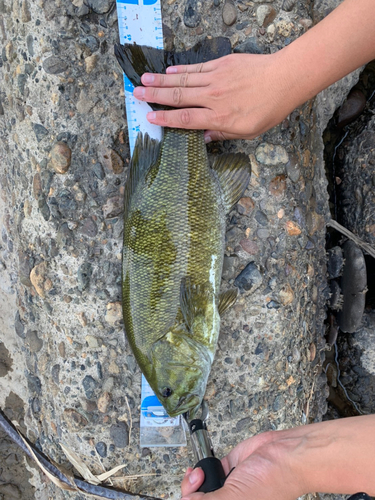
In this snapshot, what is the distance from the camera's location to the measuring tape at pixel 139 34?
95.8 inches

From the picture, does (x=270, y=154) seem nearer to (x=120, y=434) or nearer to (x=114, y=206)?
(x=114, y=206)

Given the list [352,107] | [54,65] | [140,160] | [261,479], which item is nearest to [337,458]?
[261,479]

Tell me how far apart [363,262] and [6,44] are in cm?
279

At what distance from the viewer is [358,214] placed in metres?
2.99

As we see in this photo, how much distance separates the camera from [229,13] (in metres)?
2.53

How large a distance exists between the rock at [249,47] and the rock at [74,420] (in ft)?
8.39

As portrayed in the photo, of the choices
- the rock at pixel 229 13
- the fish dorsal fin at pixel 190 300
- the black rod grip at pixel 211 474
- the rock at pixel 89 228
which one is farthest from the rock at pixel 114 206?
the black rod grip at pixel 211 474

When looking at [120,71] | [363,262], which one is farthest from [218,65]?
[363,262]

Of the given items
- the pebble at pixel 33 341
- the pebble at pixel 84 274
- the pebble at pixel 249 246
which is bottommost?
the pebble at pixel 33 341

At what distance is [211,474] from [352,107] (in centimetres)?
265

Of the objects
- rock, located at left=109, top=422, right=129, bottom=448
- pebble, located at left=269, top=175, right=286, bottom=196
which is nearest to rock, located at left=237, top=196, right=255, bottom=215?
pebble, located at left=269, top=175, right=286, bottom=196

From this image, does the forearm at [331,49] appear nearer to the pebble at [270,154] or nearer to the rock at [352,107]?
the pebble at [270,154]

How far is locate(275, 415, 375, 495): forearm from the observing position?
182cm

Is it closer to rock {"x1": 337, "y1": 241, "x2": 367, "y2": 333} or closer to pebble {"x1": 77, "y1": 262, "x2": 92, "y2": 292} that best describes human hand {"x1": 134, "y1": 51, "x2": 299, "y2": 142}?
pebble {"x1": 77, "y1": 262, "x2": 92, "y2": 292}
